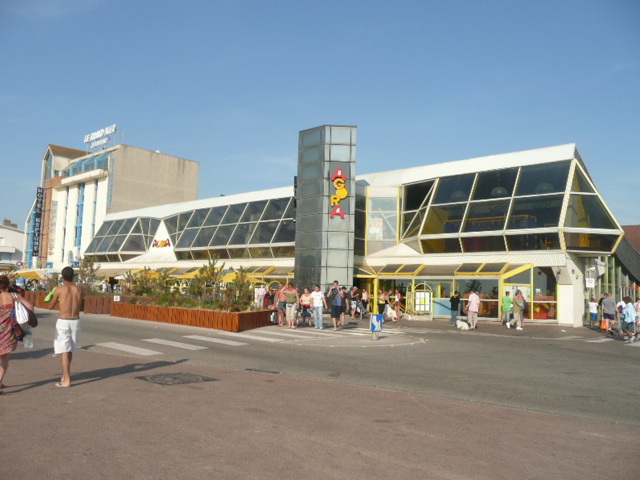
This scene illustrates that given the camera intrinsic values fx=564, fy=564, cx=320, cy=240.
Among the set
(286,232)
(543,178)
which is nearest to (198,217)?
(286,232)

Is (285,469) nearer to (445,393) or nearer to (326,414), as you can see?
(326,414)

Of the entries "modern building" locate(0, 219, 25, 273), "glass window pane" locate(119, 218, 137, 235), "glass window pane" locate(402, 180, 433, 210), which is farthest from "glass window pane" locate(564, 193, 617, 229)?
"modern building" locate(0, 219, 25, 273)

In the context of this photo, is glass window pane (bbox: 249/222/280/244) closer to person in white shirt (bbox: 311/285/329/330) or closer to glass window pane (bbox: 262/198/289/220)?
glass window pane (bbox: 262/198/289/220)

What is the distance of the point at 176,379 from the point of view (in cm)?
962

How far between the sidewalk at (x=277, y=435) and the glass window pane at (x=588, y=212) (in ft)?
68.3

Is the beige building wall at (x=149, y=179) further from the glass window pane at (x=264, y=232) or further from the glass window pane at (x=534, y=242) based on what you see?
the glass window pane at (x=534, y=242)

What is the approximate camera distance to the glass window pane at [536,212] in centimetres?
2675

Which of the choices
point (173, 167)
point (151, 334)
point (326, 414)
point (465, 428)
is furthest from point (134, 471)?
point (173, 167)

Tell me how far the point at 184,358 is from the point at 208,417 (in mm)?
6127

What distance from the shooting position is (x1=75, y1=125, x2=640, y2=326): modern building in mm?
26688

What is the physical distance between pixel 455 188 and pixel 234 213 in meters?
17.1

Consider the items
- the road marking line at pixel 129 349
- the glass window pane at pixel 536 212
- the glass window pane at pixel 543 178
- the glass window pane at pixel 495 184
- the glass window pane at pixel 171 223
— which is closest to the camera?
the road marking line at pixel 129 349

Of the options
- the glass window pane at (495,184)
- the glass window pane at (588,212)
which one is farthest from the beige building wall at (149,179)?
the glass window pane at (588,212)

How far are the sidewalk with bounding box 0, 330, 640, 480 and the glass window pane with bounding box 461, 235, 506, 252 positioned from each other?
20866 millimetres
